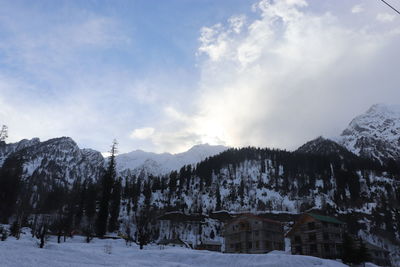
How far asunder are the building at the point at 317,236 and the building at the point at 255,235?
400 centimetres

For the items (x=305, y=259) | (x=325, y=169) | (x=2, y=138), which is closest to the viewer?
(x=305, y=259)

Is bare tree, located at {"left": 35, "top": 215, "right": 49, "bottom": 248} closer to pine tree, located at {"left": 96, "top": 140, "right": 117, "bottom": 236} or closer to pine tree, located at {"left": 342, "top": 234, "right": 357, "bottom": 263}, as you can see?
pine tree, located at {"left": 96, "top": 140, "right": 117, "bottom": 236}

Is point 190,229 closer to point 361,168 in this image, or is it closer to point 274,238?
point 274,238

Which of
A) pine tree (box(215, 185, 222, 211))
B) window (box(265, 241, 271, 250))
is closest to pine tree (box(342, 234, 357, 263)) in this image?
window (box(265, 241, 271, 250))

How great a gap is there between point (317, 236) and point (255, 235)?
12511 mm

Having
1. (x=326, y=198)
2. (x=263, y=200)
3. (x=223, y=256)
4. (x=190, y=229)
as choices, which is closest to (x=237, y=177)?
(x=263, y=200)

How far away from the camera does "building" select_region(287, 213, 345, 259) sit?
5756cm

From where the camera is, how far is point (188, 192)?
555 ft

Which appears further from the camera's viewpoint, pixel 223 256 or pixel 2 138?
pixel 2 138

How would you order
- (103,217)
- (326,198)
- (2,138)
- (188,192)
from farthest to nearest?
(188,192), (326,198), (2,138), (103,217)

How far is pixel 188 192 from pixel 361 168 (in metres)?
108

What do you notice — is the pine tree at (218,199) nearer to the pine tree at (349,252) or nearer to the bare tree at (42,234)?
the bare tree at (42,234)

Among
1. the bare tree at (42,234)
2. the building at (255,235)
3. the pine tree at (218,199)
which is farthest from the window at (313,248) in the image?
the pine tree at (218,199)

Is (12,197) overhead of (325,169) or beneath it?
beneath
